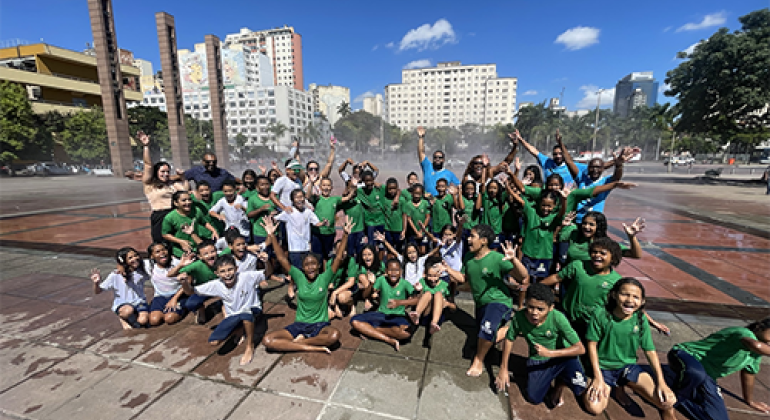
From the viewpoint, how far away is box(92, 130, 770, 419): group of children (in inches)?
101

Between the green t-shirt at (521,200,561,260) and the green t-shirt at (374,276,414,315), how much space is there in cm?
162

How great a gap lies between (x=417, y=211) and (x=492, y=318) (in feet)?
7.69

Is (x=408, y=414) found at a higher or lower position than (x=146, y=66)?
lower

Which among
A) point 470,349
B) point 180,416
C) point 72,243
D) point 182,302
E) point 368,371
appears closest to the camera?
point 180,416

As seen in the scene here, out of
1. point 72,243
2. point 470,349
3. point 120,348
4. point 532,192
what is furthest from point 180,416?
point 72,243

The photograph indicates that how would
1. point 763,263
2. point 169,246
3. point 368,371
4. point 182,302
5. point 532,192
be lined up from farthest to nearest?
1. point 763,263
2. point 169,246
3. point 532,192
4. point 182,302
5. point 368,371

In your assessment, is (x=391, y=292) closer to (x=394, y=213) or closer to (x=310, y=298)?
(x=310, y=298)

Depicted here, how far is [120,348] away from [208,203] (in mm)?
2253

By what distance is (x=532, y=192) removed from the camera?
14.2 ft

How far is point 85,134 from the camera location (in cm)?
3650

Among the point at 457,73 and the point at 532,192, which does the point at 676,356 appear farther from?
the point at 457,73

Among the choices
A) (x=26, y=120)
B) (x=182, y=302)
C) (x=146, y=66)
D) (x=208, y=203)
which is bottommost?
(x=182, y=302)

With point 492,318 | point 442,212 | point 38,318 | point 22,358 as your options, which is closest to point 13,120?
point 38,318

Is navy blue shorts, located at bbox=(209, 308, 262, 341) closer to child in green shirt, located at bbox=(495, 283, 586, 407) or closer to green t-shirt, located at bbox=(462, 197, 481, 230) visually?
child in green shirt, located at bbox=(495, 283, 586, 407)
